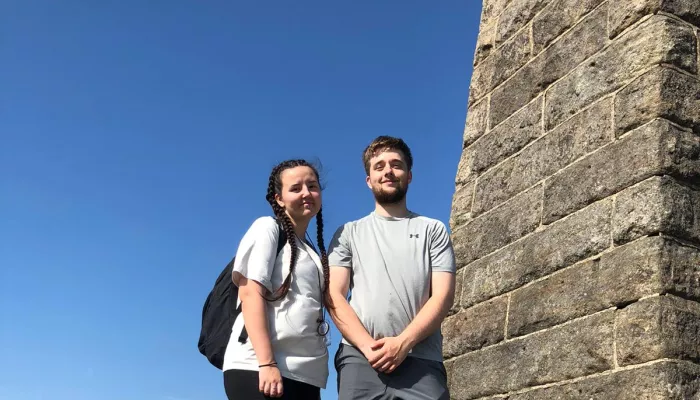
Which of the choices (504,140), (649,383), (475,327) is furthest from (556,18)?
(649,383)

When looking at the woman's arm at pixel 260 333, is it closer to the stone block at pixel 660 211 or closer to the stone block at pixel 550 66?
the stone block at pixel 660 211

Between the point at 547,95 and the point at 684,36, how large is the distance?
80 centimetres

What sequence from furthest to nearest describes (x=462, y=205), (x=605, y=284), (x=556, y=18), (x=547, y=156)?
(x=462, y=205) < (x=556, y=18) < (x=547, y=156) < (x=605, y=284)

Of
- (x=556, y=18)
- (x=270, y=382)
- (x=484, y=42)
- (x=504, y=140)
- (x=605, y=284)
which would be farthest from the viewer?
(x=484, y=42)

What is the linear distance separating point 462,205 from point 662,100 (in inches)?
62.6

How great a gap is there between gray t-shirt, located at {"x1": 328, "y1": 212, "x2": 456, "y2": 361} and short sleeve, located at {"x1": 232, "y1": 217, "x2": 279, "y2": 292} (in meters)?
0.42

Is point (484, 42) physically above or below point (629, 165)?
above

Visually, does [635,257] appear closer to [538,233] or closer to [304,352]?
[538,233]

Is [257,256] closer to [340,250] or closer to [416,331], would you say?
[340,250]

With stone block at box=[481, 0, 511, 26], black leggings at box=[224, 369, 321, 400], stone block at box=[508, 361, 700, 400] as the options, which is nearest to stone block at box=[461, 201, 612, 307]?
stone block at box=[508, 361, 700, 400]

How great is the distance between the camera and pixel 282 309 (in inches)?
105

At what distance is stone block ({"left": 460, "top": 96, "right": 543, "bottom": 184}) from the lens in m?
4.02

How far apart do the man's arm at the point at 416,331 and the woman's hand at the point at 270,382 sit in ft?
1.40

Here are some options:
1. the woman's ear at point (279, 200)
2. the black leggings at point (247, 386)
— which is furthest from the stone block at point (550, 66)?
the black leggings at point (247, 386)
